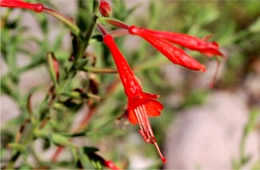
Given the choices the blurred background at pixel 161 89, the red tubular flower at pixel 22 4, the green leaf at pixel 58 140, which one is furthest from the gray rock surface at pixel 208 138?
the red tubular flower at pixel 22 4

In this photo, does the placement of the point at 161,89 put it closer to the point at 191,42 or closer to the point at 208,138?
the point at 208,138

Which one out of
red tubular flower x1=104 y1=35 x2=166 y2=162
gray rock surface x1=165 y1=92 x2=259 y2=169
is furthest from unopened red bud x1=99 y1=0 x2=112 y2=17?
gray rock surface x1=165 y1=92 x2=259 y2=169

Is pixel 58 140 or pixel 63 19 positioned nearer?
pixel 63 19

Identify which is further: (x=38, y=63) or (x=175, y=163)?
(x=175, y=163)

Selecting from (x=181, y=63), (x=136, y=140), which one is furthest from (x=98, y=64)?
(x=136, y=140)

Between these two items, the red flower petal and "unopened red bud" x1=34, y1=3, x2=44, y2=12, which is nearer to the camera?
the red flower petal

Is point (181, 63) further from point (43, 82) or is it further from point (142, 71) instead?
point (43, 82)

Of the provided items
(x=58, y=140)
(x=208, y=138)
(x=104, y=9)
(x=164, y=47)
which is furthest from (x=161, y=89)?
(x=104, y=9)

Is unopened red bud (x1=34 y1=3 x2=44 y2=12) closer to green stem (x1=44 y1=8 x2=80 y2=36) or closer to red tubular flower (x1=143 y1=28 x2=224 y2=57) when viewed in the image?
green stem (x1=44 y1=8 x2=80 y2=36)

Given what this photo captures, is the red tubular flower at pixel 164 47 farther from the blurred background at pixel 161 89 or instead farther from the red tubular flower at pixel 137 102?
the blurred background at pixel 161 89
